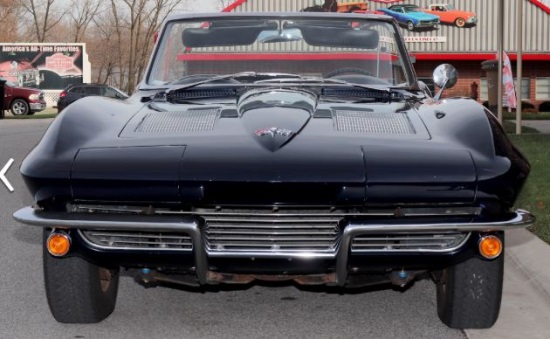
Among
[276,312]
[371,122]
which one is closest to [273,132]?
[371,122]

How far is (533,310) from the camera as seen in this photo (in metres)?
5.13

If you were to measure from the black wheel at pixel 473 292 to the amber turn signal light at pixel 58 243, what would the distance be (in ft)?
5.55

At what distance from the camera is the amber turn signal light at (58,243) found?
410cm

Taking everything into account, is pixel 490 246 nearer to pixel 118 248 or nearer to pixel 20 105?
pixel 118 248

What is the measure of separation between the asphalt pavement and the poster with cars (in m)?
47.2

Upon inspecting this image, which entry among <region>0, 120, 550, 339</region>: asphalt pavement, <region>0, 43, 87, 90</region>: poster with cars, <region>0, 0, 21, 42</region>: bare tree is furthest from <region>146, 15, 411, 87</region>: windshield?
<region>0, 0, 21, 42</region>: bare tree

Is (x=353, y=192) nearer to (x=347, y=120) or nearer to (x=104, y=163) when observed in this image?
(x=347, y=120)

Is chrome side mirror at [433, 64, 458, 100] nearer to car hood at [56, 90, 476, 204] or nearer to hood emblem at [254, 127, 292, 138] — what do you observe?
car hood at [56, 90, 476, 204]

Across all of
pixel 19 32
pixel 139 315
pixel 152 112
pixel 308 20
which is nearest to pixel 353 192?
pixel 152 112

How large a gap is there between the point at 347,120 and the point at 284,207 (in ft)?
2.48

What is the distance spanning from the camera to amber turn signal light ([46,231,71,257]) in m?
4.10

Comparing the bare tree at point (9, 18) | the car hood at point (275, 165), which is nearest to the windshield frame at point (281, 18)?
the car hood at point (275, 165)

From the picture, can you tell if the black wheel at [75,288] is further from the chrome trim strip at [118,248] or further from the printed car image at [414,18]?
the printed car image at [414,18]

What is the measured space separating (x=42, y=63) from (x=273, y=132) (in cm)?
5010
